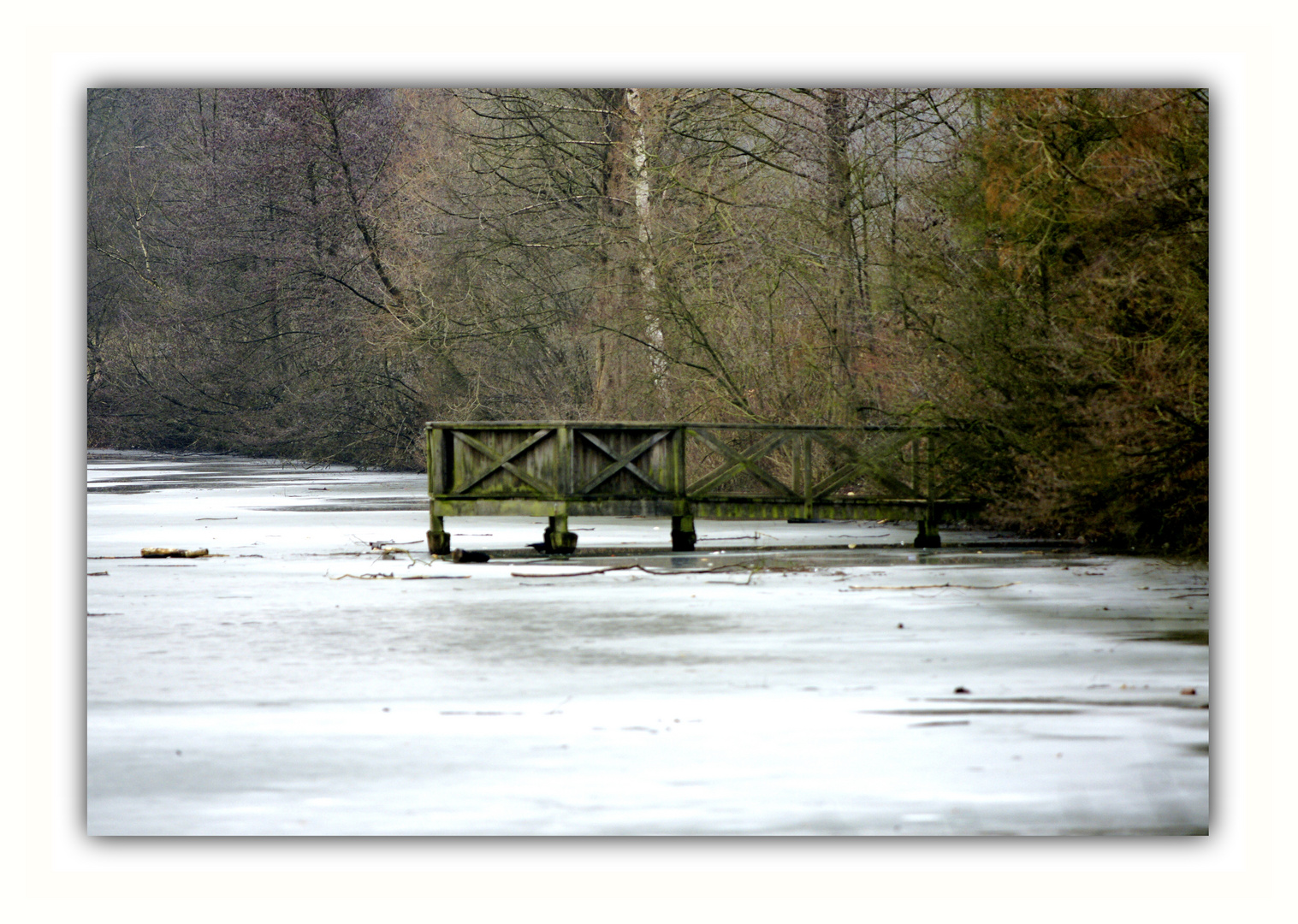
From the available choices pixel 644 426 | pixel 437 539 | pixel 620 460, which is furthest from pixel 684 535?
pixel 437 539

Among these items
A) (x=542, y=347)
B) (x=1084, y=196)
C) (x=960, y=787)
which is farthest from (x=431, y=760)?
(x=542, y=347)

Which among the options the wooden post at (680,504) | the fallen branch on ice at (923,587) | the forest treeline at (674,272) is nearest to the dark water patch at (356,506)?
the forest treeline at (674,272)

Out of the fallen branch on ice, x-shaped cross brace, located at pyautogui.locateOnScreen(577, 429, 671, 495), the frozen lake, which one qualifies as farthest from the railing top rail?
the fallen branch on ice

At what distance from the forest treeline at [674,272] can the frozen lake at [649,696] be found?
169 centimetres

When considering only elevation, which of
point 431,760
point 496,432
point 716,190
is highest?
point 716,190

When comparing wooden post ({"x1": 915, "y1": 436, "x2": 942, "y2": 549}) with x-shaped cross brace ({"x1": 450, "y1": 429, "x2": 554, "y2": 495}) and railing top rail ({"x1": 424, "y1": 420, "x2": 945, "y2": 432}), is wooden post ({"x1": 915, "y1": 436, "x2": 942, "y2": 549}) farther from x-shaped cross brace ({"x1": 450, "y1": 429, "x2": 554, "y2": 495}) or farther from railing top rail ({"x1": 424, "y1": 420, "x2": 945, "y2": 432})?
x-shaped cross brace ({"x1": 450, "y1": 429, "x2": 554, "y2": 495})

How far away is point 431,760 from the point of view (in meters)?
7.59

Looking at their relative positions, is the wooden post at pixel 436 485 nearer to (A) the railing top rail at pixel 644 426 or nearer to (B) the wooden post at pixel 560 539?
(A) the railing top rail at pixel 644 426

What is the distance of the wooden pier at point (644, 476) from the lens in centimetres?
1772

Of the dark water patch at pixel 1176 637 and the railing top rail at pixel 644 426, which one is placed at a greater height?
the railing top rail at pixel 644 426

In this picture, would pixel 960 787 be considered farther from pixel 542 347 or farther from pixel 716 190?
pixel 542 347

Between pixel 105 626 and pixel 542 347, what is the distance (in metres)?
21.4

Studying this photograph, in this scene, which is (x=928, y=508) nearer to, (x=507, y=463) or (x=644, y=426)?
(x=644, y=426)

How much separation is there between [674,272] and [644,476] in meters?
7.94
